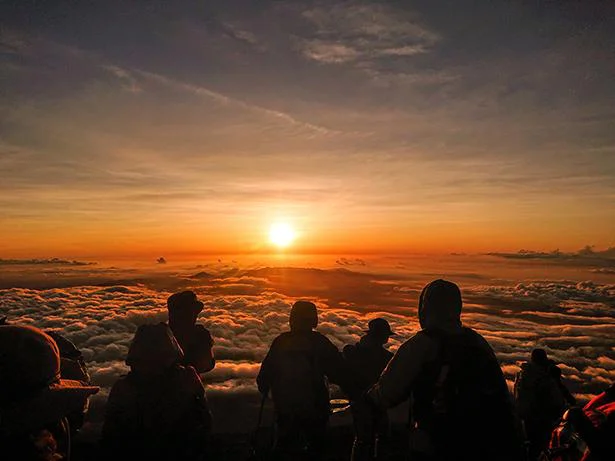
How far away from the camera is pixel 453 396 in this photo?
159 inches

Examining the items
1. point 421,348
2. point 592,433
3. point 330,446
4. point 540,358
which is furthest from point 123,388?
point 330,446

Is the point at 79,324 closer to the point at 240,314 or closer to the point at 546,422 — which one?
the point at 240,314

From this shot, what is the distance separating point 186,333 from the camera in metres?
7.41

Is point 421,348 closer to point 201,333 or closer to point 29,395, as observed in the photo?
point 29,395

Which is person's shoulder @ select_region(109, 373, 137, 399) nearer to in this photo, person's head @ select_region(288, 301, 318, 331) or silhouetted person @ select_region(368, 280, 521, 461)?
silhouetted person @ select_region(368, 280, 521, 461)

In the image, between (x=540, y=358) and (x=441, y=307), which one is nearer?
(x=441, y=307)

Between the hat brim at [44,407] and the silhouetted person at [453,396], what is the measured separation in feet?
8.51

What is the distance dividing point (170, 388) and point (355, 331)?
228 ft

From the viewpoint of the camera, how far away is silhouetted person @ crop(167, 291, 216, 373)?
739 cm

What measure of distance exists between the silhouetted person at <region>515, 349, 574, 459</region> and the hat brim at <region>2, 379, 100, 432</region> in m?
7.49

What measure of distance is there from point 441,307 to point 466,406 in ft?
2.93

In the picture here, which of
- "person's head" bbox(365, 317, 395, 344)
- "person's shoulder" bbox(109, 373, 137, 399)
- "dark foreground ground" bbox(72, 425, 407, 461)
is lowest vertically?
"dark foreground ground" bbox(72, 425, 407, 461)

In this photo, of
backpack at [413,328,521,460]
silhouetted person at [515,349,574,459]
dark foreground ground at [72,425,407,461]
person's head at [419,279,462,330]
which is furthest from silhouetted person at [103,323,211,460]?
dark foreground ground at [72,425,407,461]

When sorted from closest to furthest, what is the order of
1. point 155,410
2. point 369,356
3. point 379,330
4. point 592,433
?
point 592,433
point 155,410
point 369,356
point 379,330
